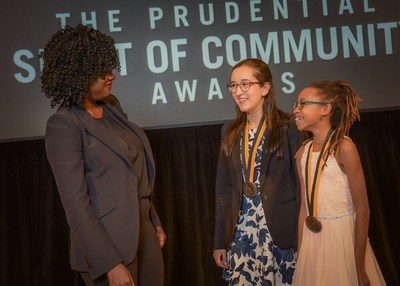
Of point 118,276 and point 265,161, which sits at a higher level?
point 265,161

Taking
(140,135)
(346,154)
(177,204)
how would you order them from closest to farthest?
(140,135)
(346,154)
(177,204)

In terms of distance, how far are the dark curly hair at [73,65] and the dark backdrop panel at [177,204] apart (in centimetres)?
208

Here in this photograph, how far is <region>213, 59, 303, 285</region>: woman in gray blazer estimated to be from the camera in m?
2.59

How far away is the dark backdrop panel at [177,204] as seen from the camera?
14.1ft

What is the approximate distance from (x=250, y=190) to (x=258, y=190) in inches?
1.5

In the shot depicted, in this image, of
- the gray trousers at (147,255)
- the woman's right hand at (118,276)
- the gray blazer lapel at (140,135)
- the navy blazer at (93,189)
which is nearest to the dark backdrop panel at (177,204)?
the gray blazer lapel at (140,135)

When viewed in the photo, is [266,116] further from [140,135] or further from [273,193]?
[140,135]

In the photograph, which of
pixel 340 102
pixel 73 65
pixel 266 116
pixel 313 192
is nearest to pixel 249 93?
pixel 266 116

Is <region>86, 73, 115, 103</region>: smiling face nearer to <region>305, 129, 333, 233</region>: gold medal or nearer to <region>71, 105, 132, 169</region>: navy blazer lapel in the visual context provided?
<region>71, 105, 132, 169</region>: navy blazer lapel

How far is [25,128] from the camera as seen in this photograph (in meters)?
4.16

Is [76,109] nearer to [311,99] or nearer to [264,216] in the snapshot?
[264,216]

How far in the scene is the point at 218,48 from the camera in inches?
165

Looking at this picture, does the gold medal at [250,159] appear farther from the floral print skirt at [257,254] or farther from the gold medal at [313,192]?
the gold medal at [313,192]

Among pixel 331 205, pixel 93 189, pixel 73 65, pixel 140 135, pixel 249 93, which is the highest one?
pixel 73 65
